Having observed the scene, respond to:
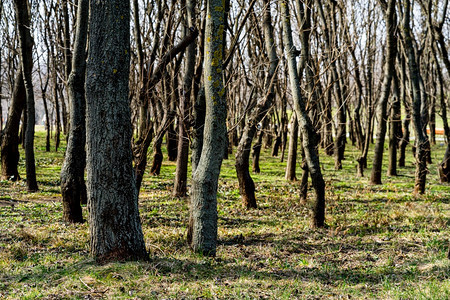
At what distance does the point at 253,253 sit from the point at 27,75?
8664 millimetres

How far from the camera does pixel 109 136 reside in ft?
16.6

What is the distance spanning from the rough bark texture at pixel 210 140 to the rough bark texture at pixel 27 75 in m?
7.27

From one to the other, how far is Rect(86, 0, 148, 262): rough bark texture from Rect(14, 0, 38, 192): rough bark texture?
704cm

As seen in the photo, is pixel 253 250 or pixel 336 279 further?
pixel 253 250

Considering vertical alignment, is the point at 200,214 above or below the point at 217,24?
below

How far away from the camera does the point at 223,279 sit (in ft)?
16.1

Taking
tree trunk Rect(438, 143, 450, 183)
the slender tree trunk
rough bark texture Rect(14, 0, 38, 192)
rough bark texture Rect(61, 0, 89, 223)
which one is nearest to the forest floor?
rough bark texture Rect(61, 0, 89, 223)

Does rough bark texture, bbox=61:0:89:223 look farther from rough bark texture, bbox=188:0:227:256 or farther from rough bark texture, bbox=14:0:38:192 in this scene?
rough bark texture, bbox=14:0:38:192

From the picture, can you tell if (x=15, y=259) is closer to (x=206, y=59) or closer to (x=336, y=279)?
(x=206, y=59)

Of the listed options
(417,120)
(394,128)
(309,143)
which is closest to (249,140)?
(309,143)

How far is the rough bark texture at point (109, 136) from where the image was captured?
5.05 meters

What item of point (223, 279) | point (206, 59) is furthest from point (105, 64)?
point (223, 279)

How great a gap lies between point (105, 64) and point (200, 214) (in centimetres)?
247

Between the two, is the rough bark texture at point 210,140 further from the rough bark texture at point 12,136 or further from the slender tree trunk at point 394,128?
the slender tree trunk at point 394,128
